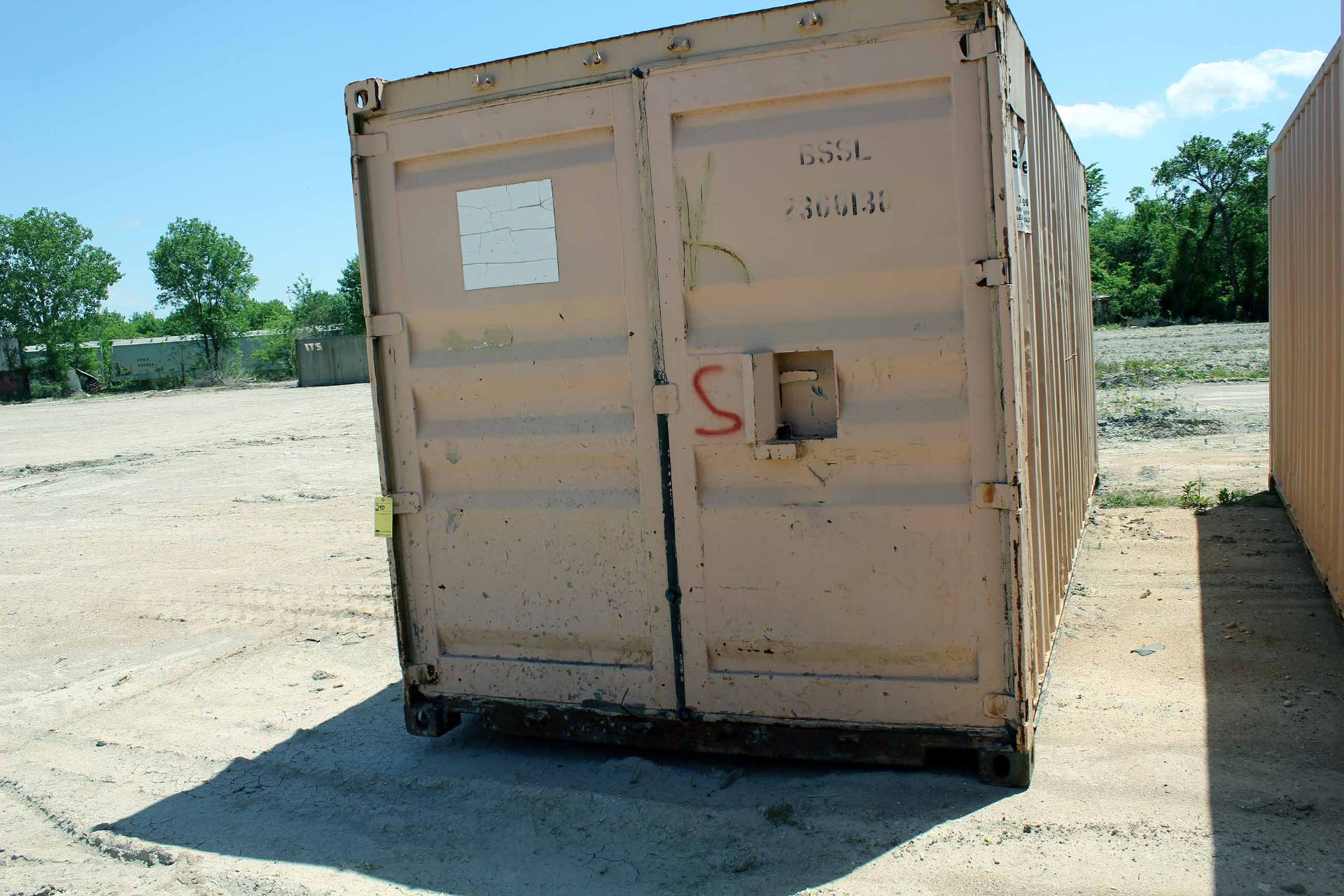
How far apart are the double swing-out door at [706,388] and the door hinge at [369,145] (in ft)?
0.32

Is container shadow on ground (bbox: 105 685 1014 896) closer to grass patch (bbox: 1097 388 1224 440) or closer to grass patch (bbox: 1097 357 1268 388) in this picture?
grass patch (bbox: 1097 388 1224 440)

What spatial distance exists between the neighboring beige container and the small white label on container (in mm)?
1745

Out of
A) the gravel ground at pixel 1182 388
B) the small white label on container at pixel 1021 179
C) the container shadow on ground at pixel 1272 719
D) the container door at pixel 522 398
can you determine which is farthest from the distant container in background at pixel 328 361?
the small white label on container at pixel 1021 179

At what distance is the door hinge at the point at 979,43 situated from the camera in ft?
10.6

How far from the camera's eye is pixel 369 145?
4.08 meters

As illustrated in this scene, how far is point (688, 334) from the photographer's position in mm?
3688

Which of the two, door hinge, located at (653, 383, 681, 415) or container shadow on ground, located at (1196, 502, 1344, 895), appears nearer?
container shadow on ground, located at (1196, 502, 1344, 895)

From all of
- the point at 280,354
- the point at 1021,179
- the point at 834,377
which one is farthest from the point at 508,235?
the point at 280,354

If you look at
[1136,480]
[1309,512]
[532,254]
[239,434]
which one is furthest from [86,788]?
[239,434]

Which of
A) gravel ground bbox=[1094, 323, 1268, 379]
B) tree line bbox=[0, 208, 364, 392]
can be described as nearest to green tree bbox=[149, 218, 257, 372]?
tree line bbox=[0, 208, 364, 392]

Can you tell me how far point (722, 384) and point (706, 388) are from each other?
0.20 feet

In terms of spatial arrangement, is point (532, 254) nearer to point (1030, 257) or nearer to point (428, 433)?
point (428, 433)

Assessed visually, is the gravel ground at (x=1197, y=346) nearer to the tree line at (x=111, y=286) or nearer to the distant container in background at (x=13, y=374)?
the tree line at (x=111, y=286)

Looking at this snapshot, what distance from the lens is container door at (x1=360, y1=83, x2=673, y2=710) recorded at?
3.80 metres
